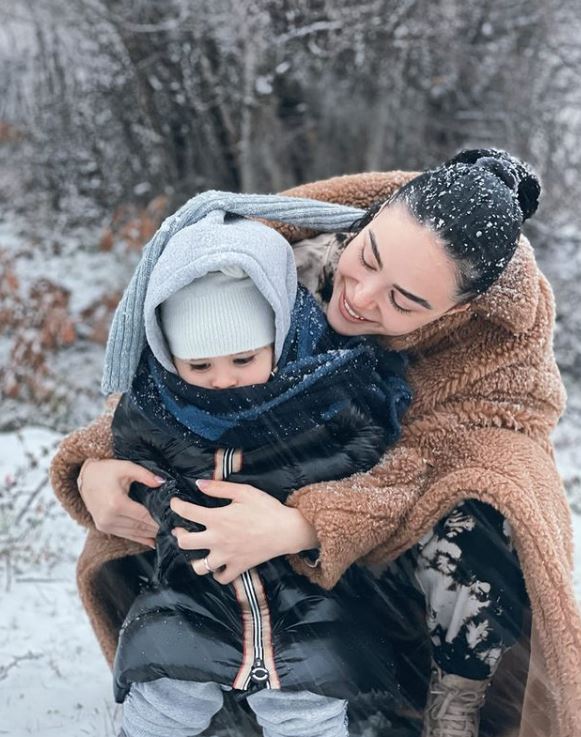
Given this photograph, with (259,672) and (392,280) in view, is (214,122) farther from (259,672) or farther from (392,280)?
(259,672)

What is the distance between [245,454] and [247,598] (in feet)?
1.06

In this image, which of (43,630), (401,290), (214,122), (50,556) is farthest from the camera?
(214,122)

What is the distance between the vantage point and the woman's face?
1687 mm

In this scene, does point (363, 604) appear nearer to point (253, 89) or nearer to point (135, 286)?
point (135, 286)

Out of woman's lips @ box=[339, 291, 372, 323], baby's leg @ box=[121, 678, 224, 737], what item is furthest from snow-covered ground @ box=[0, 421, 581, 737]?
woman's lips @ box=[339, 291, 372, 323]

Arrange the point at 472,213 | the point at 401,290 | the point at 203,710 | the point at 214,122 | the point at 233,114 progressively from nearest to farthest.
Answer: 1. the point at 472,213
2. the point at 401,290
3. the point at 203,710
4. the point at 233,114
5. the point at 214,122

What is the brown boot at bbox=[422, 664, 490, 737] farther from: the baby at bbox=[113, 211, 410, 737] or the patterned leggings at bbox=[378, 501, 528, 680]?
the baby at bbox=[113, 211, 410, 737]

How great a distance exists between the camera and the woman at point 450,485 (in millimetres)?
1716

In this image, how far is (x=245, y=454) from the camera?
182 cm

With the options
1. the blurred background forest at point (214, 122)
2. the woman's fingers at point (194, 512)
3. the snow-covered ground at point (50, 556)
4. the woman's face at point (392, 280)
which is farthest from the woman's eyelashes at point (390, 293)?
the blurred background forest at point (214, 122)

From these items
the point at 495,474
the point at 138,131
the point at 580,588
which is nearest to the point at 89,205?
the point at 138,131

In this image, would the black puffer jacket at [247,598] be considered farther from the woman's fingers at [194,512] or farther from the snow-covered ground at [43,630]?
the snow-covered ground at [43,630]

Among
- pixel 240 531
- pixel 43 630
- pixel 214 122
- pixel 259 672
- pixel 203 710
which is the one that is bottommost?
pixel 43 630

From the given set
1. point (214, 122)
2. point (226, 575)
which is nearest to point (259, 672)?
point (226, 575)
